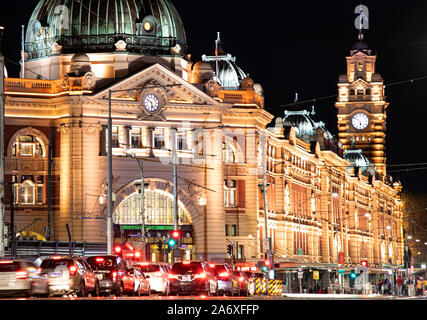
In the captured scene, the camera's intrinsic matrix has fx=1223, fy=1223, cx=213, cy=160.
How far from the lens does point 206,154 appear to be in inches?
4338

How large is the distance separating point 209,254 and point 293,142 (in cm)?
3038

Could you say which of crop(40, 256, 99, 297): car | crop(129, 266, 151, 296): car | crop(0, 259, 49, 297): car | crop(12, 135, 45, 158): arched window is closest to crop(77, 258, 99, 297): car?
crop(40, 256, 99, 297): car

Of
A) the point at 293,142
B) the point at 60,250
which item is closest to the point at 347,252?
the point at 293,142

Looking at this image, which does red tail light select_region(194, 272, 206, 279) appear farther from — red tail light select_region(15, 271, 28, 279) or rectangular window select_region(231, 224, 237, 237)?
rectangular window select_region(231, 224, 237, 237)

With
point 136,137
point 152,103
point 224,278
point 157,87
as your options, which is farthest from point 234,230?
point 224,278

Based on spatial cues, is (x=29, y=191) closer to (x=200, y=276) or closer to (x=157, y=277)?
(x=157, y=277)

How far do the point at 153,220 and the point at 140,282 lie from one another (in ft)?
167

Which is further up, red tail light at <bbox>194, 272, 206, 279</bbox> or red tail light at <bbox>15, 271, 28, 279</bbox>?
red tail light at <bbox>194, 272, 206, 279</bbox>

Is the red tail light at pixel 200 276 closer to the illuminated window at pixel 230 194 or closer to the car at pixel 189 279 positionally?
the car at pixel 189 279

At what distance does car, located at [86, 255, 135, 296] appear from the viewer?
55.0 meters

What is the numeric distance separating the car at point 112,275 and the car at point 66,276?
11.3 ft

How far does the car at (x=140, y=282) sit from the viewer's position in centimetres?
5781

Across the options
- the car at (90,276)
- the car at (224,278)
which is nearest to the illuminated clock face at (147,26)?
the car at (224,278)

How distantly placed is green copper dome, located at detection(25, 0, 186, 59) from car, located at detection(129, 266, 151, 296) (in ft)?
177
